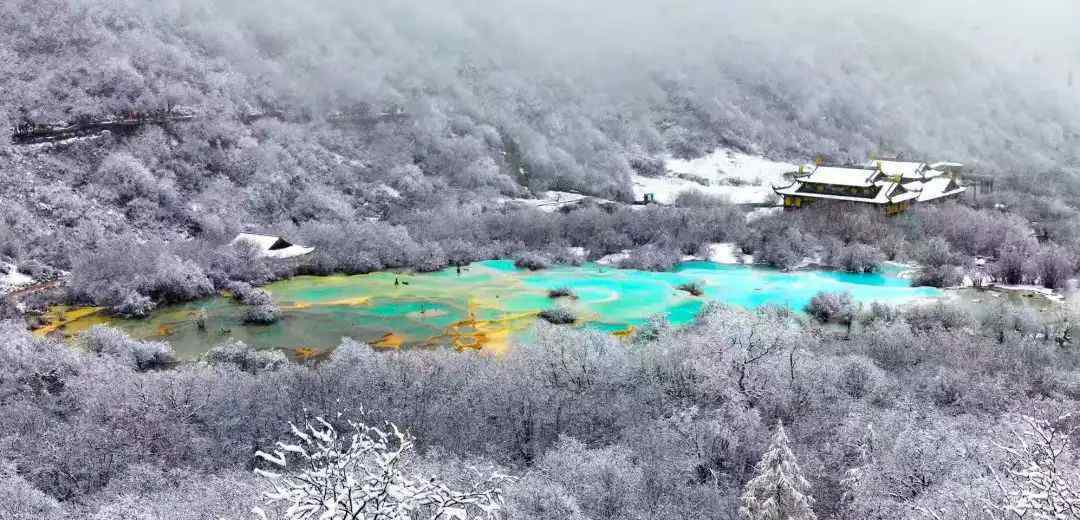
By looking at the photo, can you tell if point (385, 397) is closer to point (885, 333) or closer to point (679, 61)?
point (885, 333)

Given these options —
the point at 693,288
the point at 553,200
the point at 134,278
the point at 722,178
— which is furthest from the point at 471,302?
the point at 722,178

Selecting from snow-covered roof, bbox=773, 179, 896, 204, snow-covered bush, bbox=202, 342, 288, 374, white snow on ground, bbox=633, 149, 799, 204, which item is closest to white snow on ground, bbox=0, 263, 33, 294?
snow-covered bush, bbox=202, 342, 288, 374

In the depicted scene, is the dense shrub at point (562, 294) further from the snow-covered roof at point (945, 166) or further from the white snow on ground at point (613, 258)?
the snow-covered roof at point (945, 166)

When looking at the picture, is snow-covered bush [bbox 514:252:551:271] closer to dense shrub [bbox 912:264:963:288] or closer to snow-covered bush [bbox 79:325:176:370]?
dense shrub [bbox 912:264:963:288]

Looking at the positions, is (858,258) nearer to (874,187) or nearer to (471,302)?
(874,187)

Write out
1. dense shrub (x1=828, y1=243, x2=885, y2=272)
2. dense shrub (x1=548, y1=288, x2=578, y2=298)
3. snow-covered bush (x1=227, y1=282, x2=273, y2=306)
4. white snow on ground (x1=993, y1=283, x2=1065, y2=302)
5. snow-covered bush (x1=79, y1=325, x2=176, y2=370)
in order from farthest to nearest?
dense shrub (x1=828, y1=243, x2=885, y2=272) < dense shrub (x1=548, y1=288, x2=578, y2=298) < white snow on ground (x1=993, y1=283, x2=1065, y2=302) < snow-covered bush (x1=227, y1=282, x2=273, y2=306) < snow-covered bush (x1=79, y1=325, x2=176, y2=370)

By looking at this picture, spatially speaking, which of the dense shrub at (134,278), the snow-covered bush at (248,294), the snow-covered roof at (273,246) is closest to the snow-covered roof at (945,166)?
the snow-covered roof at (273,246)

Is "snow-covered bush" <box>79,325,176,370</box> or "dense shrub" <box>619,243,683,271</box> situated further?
"dense shrub" <box>619,243,683,271</box>

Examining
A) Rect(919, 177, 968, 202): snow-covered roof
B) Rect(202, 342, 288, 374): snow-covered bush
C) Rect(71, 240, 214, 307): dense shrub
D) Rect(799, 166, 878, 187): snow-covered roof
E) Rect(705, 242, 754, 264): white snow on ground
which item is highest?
Rect(799, 166, 878, 187): snow-covered roof
